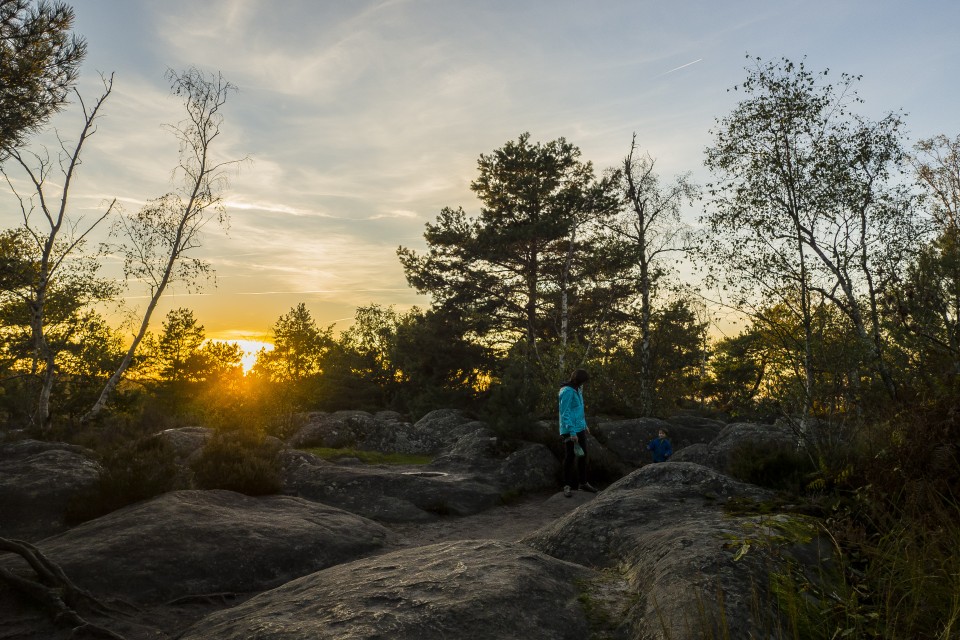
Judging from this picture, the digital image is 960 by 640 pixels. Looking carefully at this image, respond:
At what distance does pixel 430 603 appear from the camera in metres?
3.34

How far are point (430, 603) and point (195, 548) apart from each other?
395 centimetres

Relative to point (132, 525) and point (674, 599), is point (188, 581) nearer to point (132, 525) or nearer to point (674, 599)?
point (132, 525)

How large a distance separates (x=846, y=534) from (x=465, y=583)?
8.08 feet

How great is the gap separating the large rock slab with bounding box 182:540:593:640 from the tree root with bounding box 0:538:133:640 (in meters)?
1.34

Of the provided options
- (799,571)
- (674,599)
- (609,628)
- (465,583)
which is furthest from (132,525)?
(799,571)

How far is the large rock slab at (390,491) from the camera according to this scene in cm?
1023

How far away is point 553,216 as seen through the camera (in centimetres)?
2797

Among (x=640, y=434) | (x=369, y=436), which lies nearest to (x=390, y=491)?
(x=369, y=436)

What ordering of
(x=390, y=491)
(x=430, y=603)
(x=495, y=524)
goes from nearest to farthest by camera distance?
(x=430, y=603) < (x=495, y=524) < (x=390, y=491)

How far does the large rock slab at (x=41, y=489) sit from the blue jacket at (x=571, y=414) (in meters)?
7.56

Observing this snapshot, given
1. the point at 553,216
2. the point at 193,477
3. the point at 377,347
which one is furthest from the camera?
the point at 377,347

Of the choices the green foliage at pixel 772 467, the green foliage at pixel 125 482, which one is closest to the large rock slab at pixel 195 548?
the green foliage at pixel 125 482

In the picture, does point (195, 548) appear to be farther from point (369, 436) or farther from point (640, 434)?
point (640, 434)

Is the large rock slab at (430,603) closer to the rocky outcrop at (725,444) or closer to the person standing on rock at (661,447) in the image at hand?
the rocky outcrop at (725,444)
